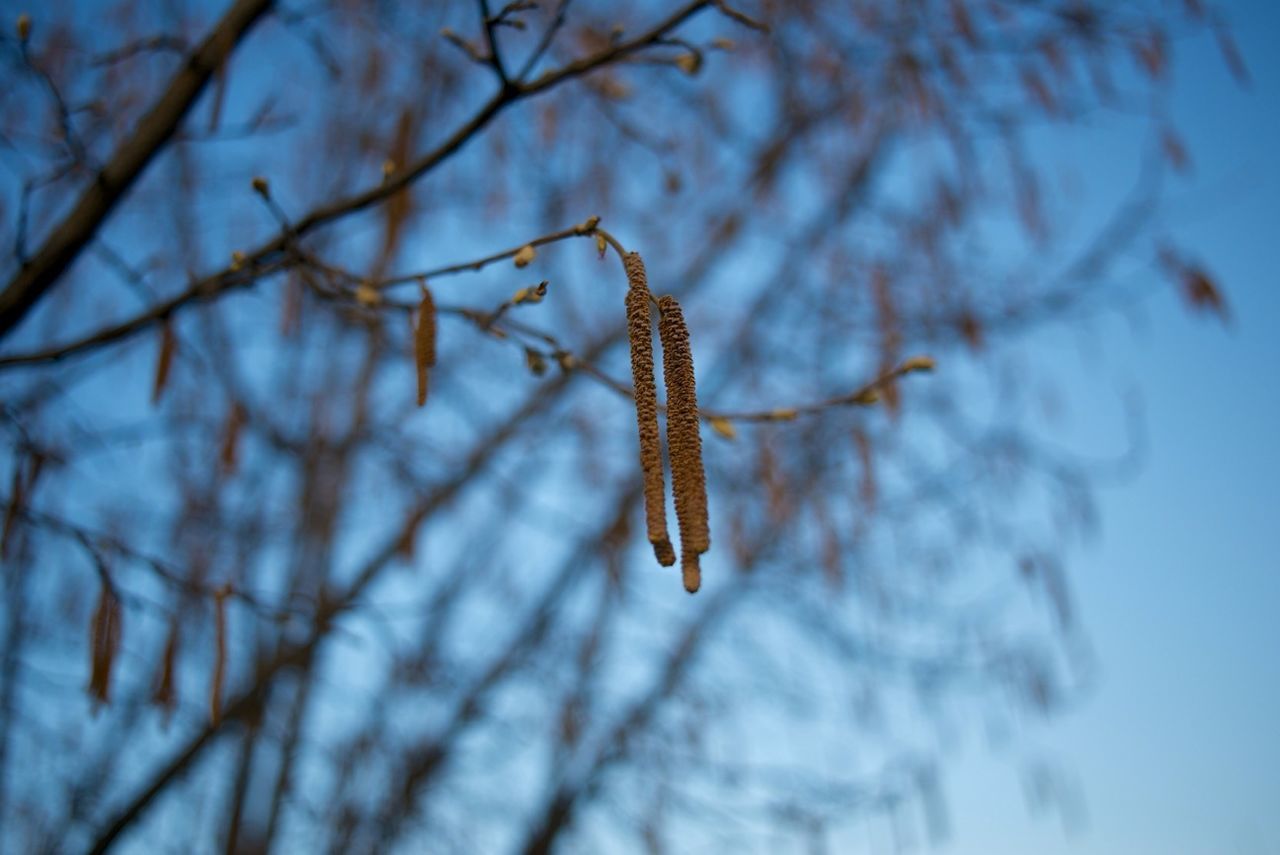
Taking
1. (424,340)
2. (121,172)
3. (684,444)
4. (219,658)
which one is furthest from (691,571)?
(121,172)

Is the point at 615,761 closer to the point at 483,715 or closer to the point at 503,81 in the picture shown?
the point at 483,715

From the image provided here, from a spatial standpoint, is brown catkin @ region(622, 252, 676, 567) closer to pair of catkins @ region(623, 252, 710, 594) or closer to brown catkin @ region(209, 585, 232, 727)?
pair of catkins @ region(623, 252, 710, 594)

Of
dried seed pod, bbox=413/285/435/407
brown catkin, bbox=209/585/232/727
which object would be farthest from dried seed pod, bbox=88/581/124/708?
dried seed pod, bbox=413/285/435/407

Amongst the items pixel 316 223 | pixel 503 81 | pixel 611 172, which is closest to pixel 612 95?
pixel 503 81

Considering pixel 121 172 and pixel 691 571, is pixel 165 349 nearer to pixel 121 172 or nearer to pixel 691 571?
pixel 121 172

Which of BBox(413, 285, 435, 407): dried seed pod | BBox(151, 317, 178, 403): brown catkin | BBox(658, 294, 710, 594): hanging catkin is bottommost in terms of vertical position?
BBox(658, 294, 710, 594): hanging catkin
